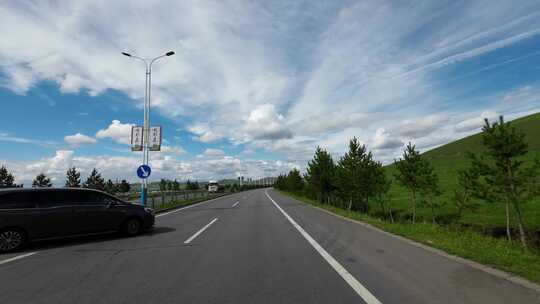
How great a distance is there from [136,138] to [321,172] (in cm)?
2333

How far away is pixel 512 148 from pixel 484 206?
59.3 feet

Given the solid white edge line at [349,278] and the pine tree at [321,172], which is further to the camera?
the pine tree at [321,172]

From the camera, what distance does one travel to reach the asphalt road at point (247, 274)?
4.17m

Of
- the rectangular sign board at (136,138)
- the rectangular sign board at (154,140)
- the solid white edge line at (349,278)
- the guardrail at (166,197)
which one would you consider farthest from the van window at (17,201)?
the guardrail at (166,197)

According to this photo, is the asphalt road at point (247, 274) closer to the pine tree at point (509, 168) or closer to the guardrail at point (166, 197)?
the pine tree at point (509, 168)

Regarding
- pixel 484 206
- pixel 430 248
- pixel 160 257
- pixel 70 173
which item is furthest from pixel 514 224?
pixel 70 173

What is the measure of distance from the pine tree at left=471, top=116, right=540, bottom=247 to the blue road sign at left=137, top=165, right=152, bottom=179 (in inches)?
735

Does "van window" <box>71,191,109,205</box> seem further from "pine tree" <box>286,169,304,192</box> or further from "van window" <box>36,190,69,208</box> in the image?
"pine tree" <box>286,169,304,192</box>

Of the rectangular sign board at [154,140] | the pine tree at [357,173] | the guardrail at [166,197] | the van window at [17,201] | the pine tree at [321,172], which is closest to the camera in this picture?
the van window at [17,201]

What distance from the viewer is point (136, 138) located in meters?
19.0

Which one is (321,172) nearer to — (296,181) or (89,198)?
(296,181)

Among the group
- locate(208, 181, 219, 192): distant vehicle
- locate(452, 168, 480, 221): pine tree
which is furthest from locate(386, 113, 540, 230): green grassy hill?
locate(208, 181, 219, 192): distant vehicle

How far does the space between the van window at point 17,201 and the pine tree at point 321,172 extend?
99.9 feet

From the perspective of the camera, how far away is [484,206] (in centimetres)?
2986
